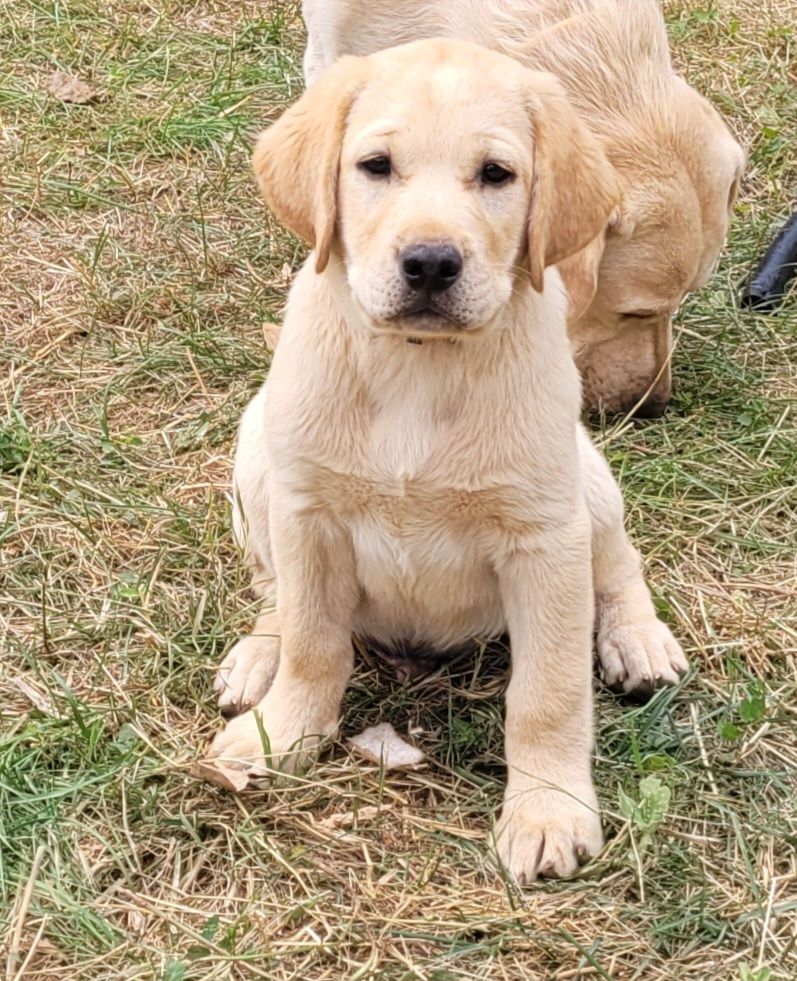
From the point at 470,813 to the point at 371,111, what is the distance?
161cm

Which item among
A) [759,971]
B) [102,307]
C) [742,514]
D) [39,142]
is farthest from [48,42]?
[759,971]

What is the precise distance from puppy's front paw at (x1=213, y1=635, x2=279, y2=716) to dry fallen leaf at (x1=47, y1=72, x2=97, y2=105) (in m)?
3.71

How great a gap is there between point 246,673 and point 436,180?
139 cm

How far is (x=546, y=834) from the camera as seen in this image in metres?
3.13

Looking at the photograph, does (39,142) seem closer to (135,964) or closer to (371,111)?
(371,111)

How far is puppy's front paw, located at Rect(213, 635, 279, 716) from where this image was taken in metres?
3.57

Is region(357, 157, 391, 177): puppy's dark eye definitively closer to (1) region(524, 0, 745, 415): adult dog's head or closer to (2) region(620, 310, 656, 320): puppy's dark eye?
(1) region(524, 0, 745, 415): adult dog's head

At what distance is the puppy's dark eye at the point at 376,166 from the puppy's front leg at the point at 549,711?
0.87 metres

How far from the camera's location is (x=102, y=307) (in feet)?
17.5

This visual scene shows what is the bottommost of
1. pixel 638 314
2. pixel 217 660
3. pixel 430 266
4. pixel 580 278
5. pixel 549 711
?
pixel 217 660

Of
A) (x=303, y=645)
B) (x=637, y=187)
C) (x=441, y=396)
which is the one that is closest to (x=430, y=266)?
(x=441, y=396)

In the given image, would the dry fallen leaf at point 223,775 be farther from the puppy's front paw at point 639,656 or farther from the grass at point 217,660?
the puppy's front paw at point 639,656

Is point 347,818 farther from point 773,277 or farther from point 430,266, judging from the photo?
point 773,277

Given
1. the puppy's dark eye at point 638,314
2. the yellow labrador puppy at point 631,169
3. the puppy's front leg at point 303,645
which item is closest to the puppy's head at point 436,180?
the puppy's front leg at point 303,645
